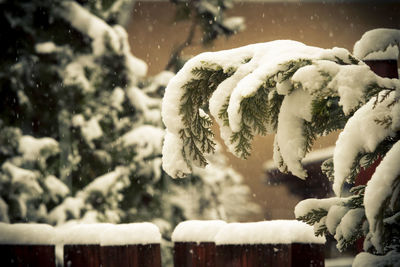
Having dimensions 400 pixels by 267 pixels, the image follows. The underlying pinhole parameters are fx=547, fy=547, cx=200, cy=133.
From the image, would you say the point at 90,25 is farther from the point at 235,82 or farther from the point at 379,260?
the point at 379,260

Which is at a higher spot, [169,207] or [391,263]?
[169,207]

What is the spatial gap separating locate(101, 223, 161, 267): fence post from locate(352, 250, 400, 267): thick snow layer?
0.95 m

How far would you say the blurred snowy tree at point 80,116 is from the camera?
6.27 metres

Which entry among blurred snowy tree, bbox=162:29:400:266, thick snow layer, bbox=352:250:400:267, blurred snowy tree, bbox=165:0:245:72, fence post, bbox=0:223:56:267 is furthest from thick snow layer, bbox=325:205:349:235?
blurred snowy tree, bbox=165:0:245:72

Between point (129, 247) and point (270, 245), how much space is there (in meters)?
0.52

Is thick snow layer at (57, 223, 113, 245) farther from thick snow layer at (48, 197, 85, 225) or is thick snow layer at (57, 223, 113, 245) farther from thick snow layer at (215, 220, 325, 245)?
thick snow layer at (48, 197, 85, 225)

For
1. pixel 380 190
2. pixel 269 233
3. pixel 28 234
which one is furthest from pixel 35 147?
pixel 380 190

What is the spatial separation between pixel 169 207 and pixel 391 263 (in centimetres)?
581

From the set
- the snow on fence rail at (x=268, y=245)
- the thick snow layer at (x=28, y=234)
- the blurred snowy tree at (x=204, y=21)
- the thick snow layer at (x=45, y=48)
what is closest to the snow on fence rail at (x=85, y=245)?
the thick snow layer at (x=28, y=234)

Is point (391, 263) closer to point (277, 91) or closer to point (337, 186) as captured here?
point (337, 186)

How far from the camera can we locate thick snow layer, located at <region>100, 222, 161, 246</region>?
1.96 m

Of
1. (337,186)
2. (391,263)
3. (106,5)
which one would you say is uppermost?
(106,5)

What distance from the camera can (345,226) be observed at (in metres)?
1.21

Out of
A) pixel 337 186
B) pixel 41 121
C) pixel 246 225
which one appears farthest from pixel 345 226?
pixel 41 121
